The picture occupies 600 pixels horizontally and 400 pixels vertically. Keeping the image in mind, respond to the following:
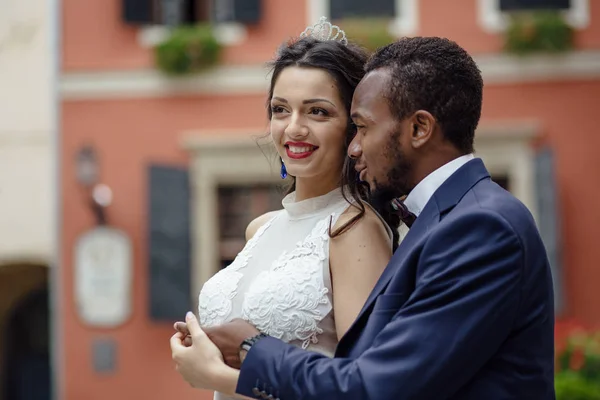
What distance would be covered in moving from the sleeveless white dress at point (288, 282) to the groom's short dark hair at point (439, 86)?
562 mm

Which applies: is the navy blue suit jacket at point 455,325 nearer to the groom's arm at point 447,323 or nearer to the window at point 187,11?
the groom's arm at point 447,323

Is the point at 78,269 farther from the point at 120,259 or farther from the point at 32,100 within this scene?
the point at 32,100

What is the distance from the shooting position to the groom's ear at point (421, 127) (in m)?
1.95

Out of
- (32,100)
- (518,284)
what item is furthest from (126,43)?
(518,284)

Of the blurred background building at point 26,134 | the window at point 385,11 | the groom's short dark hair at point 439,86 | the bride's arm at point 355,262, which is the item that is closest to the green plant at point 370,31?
the window at point 385,11

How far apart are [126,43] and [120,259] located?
1976 millimetres

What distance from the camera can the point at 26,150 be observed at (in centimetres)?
1090

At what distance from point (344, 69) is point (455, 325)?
2.95ft

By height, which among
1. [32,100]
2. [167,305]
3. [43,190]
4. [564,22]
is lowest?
[167,305]

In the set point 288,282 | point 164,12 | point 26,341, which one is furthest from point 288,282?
point 26,341

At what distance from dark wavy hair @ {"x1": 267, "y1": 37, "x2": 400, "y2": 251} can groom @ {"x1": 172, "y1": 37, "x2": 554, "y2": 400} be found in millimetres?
375

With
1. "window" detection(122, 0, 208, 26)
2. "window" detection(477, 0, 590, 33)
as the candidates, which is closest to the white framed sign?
"window" detection(122, 0, 208, 26)

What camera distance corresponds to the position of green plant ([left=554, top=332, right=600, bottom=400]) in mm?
6473

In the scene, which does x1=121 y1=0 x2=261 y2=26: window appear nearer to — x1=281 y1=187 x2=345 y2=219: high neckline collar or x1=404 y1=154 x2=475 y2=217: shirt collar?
x1=281 y1=187 x2=345 y2=219: high neckline collar
